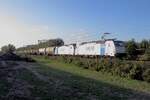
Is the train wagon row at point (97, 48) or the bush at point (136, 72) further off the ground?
the train wagon row at point (97, 48)

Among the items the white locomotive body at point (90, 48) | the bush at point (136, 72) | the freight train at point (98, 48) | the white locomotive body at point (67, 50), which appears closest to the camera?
the bush at point (136, 72)

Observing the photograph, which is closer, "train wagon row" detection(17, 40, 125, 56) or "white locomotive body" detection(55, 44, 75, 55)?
"train wagon row" detection(17, 40, 125, 56)

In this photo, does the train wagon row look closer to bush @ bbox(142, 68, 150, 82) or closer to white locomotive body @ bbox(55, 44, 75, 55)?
white locomotive body @ bbox(55, 44, 75, 55)

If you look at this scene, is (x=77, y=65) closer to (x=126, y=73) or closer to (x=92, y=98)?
(x=126, y=73)

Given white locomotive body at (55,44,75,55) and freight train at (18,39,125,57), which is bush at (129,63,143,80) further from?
white locomotive body at (55,44,75,55)

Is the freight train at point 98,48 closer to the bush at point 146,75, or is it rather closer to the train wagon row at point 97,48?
the train wagon row at point 97,48

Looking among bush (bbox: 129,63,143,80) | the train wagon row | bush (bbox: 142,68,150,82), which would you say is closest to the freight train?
the train wagon row

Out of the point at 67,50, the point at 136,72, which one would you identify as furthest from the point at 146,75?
the point at 67,50

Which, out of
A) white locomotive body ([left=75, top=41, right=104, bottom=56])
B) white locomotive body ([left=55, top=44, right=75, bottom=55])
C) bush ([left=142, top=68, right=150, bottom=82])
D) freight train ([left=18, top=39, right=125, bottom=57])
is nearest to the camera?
bush ([left=142, top=68, right=150, bottom=82])

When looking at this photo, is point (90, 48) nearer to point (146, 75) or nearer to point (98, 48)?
point (98, 48)

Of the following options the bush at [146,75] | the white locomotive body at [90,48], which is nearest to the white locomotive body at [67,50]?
the white locomotive body at [90,48]

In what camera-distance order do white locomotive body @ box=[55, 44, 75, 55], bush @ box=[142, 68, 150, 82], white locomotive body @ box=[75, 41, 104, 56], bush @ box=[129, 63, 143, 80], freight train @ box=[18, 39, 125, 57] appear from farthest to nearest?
white locomotive body @ box=[55, 44, 75, 55] → white locomotive body @ box=[75, 41, 104, 56] → freight train @ box=[18, 39, 125, 57] → bush @ box=[129, 63, 143, 80] → bush @ box=[142, 68, 150, 82]

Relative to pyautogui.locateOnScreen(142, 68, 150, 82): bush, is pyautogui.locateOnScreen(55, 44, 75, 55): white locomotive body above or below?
above

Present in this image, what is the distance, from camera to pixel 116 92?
14219 mm
